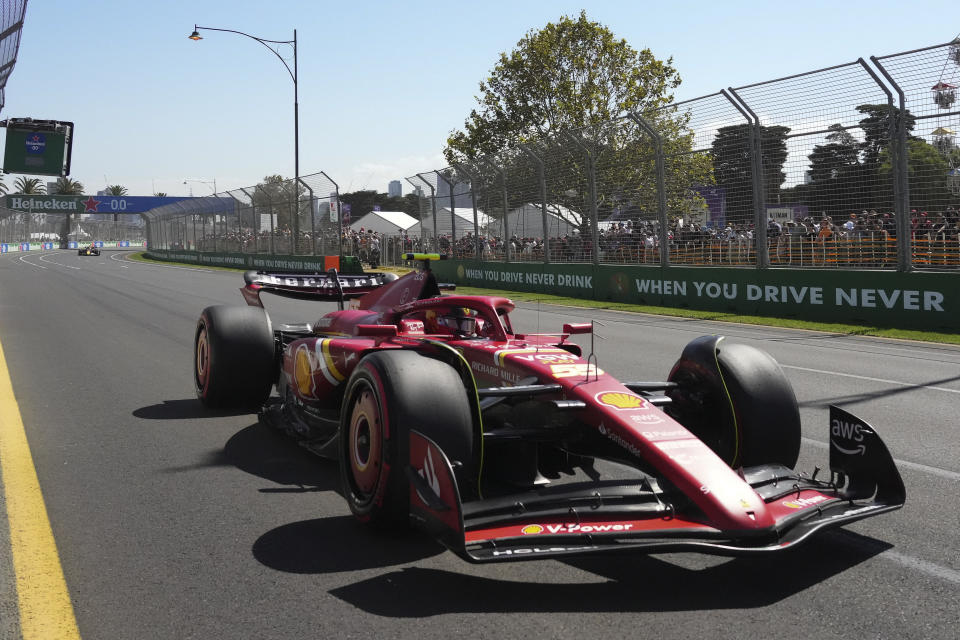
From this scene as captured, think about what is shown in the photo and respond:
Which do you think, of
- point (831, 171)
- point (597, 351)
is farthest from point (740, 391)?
point (831, 171)

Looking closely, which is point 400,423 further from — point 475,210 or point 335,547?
point 475,210

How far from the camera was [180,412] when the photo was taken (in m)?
7.03

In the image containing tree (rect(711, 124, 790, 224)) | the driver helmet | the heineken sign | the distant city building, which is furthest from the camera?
the heineken sign

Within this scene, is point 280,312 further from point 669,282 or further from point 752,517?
point 752,517

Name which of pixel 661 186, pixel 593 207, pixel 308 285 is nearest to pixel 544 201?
pixel 593 207

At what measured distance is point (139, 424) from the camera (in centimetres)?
659

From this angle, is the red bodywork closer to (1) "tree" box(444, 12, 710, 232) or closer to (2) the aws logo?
(2) the aws logo

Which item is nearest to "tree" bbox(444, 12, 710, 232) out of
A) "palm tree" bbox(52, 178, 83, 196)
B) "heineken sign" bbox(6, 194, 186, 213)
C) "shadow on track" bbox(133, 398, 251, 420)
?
"shadow on track" bbox(133, 398, 251, 420)

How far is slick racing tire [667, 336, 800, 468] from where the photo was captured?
14.6ft

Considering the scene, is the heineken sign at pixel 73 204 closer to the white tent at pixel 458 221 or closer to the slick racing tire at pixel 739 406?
the white tent at pixel 458 221

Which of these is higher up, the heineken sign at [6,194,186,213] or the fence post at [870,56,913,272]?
the heineken sign at [6,194,186,213]

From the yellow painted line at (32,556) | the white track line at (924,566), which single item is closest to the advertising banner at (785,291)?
the white track line at (924,566)

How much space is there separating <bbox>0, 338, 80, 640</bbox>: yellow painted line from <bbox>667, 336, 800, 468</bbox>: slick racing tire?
116 inches

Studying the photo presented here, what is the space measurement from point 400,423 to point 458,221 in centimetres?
2473
